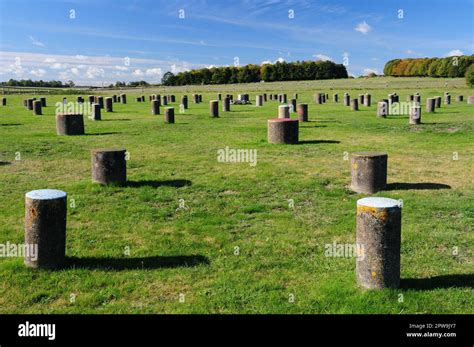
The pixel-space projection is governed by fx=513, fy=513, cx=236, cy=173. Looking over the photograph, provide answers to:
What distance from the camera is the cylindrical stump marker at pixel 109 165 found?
32.4ft

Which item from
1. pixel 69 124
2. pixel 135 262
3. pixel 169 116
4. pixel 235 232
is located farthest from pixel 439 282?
pixel 169 116

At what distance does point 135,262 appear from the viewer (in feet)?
20.0

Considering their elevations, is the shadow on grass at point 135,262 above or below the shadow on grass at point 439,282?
above

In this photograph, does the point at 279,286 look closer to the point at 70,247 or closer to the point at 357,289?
the point at 357,289

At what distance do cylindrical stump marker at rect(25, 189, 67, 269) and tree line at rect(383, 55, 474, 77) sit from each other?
79.4 meters

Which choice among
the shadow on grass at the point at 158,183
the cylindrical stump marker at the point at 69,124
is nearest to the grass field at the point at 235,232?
the shadow on grass at the point at 158,183

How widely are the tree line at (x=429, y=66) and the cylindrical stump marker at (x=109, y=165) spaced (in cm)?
7573

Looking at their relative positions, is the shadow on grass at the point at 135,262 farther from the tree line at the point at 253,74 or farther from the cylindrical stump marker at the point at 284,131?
the tree line at the point at 253,74

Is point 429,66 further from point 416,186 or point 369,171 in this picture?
Answer: point 369,171
